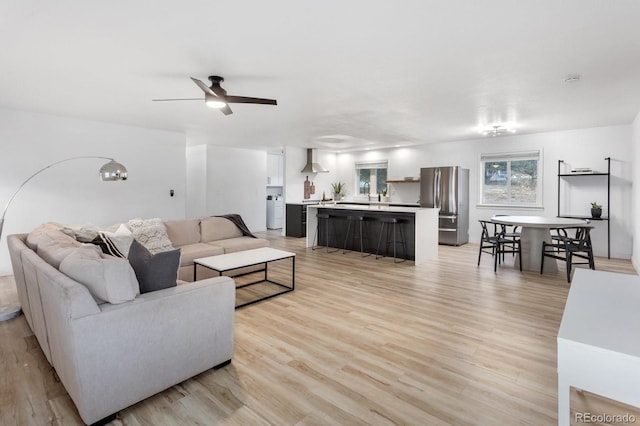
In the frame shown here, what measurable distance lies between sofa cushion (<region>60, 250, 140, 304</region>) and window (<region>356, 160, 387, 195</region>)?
8319mm

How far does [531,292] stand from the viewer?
13.8ft

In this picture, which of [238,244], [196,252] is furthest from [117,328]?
[238,244]

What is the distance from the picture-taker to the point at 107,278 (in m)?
1.88

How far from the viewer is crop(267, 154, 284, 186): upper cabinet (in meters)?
10.9

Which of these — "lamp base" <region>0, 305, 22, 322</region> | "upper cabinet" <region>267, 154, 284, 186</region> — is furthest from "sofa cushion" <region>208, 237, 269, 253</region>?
"upper cabinet" <region>267, 154, 284, 186</region>

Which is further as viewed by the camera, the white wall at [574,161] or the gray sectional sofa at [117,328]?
the white wall at [574,161]

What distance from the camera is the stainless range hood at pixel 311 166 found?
9490 millimetres

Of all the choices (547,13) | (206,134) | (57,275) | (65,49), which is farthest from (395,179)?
(57,275)

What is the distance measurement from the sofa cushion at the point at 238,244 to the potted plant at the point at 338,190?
5.30 m

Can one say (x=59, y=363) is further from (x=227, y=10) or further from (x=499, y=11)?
(x=499, y=11)

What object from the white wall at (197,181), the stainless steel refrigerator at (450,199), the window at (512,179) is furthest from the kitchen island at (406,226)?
the white wall at (197,181)

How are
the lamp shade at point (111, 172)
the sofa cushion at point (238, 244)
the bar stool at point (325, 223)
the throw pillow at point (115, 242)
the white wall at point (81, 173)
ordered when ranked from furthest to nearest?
the bar stool at point (325, 223) < the white wall at point (81, 173) < the sofa cushion at point (238, 244) < the lamp shade at point (111, 172) < the throw pillow at point (115, 242)

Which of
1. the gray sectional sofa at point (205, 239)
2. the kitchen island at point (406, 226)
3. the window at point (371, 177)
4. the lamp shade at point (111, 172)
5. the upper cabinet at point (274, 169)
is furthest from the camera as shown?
the upper cabinet at point (274, 169)

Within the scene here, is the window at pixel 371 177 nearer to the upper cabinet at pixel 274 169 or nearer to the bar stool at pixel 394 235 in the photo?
the upper cabinet at pixel 274 169
